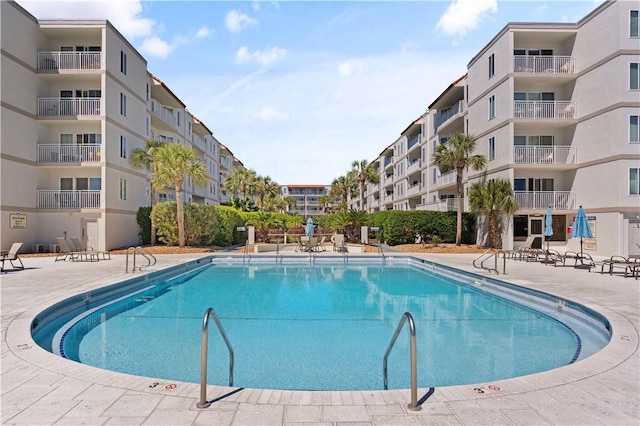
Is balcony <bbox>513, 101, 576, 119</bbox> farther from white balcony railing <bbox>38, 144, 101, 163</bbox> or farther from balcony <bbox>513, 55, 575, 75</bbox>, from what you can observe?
white balcony railing <bbox>38, 144, 101, 163</bbox>

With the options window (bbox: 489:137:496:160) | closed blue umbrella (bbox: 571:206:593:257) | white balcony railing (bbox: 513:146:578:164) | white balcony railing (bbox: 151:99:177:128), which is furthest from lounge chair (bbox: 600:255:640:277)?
white balcony railing (bbox: 151:99:177:128)

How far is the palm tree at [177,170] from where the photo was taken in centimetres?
2241

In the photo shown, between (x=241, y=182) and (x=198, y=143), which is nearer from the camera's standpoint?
(x=198, y=143)

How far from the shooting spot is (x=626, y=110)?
2080cm

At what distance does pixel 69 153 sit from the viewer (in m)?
22.5

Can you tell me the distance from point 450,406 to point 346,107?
20950 millimetres

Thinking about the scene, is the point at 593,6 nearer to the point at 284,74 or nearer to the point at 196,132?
the point at 284,74

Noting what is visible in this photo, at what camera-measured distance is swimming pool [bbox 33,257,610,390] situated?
569 centimetres

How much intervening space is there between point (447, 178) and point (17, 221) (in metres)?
30.1

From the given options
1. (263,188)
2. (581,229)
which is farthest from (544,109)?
(263,188)

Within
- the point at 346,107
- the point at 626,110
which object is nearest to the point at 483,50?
the point at 626,110

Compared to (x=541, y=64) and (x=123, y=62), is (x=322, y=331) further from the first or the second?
(x=541, y=64)

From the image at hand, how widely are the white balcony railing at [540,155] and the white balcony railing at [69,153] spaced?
87.3 feet

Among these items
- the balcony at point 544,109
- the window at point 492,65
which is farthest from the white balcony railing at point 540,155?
the window at point 492,65
